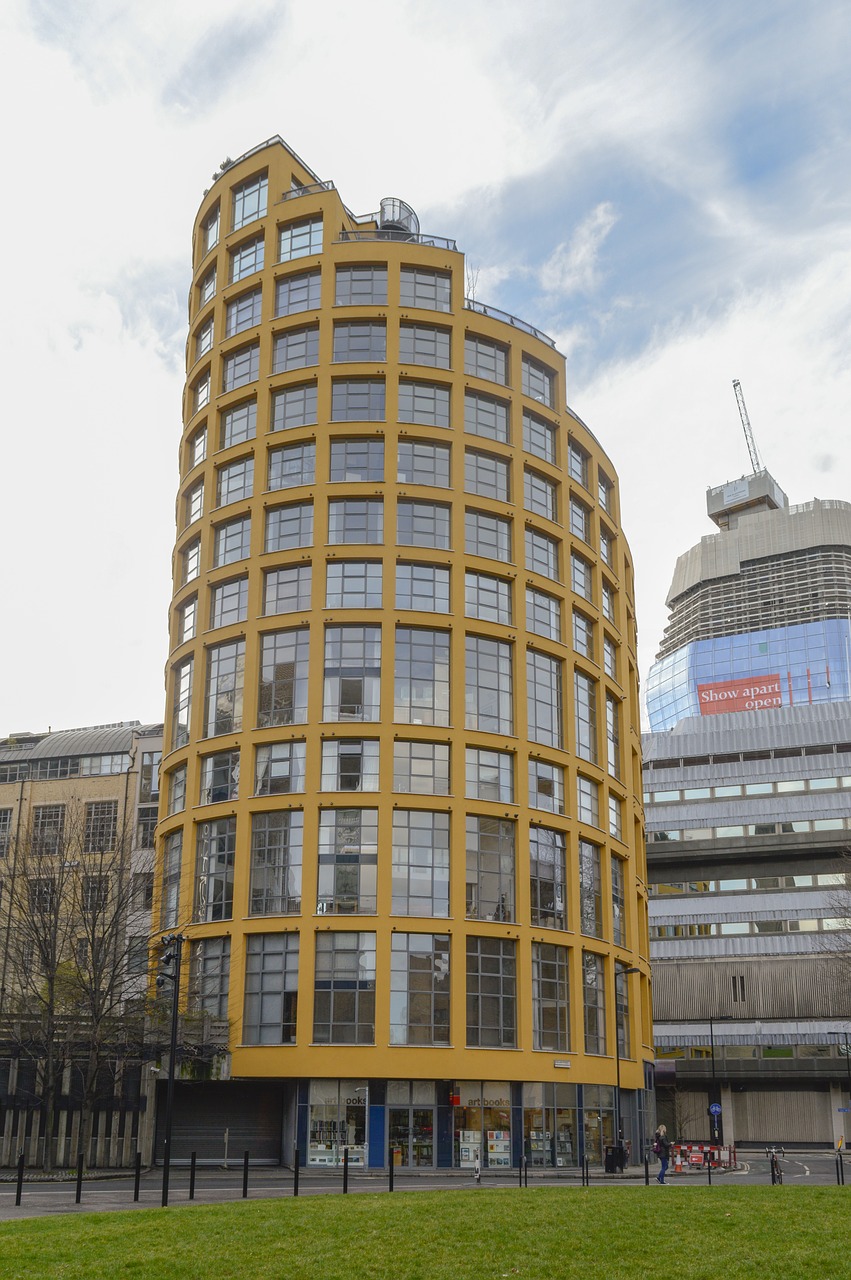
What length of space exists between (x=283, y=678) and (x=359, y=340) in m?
16.7

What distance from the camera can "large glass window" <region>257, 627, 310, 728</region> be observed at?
56.1 meters

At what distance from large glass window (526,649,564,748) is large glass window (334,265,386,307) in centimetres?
1836

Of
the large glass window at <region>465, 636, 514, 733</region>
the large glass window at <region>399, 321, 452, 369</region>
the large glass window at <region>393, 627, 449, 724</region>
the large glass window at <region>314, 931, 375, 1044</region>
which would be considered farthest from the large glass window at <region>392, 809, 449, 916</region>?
the large glass window at <region>399, 321, 452, 369</region>

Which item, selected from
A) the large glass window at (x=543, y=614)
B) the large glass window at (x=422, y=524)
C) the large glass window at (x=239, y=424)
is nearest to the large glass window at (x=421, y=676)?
the large glass window at (x=422, y=524)

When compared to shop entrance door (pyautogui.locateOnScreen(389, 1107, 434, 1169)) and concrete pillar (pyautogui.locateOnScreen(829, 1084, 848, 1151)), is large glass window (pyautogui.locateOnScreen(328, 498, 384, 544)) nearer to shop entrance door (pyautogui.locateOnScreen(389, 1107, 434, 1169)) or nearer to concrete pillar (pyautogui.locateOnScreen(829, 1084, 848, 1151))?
shop entrance door (pyautogui.locateOnScreen(389, 1107, 434, 1169))

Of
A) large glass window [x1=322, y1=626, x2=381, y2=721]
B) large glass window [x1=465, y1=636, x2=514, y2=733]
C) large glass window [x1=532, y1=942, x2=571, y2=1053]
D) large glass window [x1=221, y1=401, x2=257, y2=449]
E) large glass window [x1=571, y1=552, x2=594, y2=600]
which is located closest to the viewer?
large glass window [x1=532, y1=942, x2=571, y2=1053]

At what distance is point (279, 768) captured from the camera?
5534 centimetres

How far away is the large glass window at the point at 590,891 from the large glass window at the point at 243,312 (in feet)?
98.8

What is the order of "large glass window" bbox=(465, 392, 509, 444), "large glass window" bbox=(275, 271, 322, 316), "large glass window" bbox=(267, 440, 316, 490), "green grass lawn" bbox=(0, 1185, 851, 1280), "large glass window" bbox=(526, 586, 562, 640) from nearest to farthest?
"green grass lawn" bbox=(0, 1185, 851, 1280) < "large glass window" bbox=(267, 440, 316, 490) < "large glass window" bbox=(526, 586, 562, 640) < "large glass window" bbox=(465, 392, 509, 444) < "large glass window" bbox=(275, 271, 322, 316)

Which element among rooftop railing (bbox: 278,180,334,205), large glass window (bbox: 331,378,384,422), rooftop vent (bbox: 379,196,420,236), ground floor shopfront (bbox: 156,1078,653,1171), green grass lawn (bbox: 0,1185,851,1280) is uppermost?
rooftop vent (bbox: 379,196,420,236)

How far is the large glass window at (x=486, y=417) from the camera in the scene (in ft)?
203

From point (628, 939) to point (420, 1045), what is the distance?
1744 cm

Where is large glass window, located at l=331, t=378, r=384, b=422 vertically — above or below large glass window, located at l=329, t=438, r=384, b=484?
above

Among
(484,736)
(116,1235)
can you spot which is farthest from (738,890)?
(116,1235)
